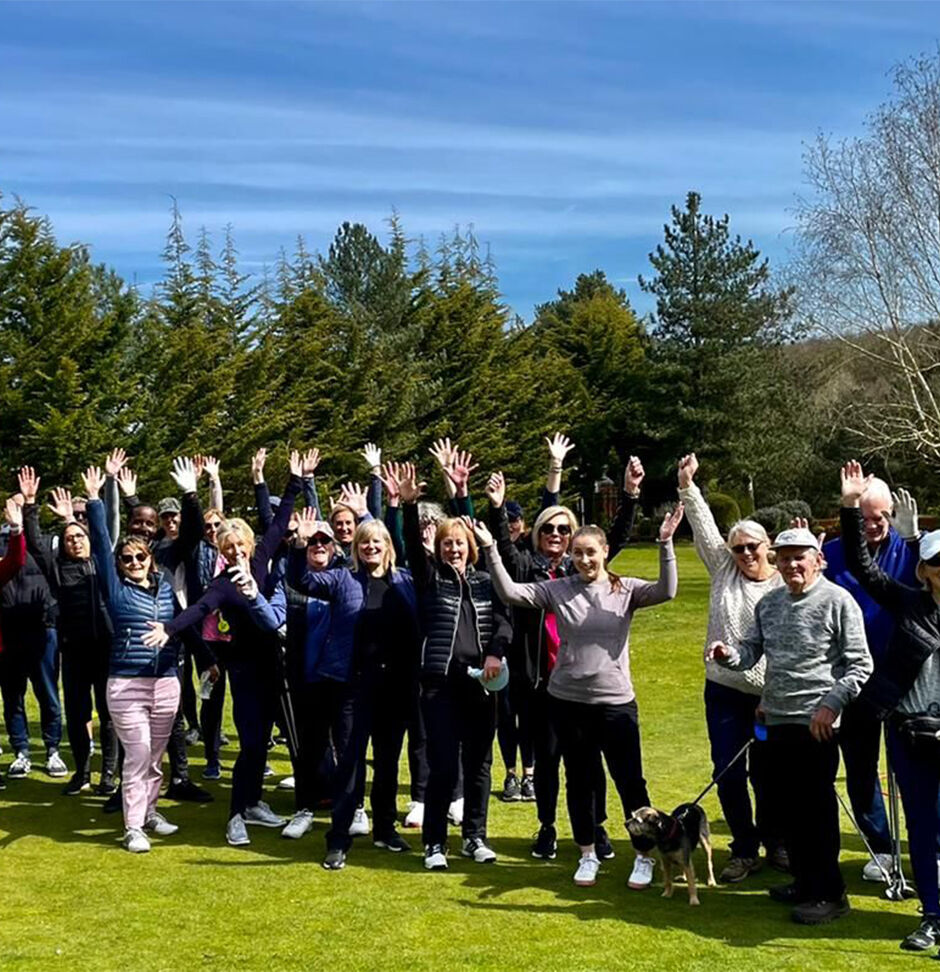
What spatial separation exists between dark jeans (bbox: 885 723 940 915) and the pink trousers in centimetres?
428

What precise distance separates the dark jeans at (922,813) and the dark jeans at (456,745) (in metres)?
2.32

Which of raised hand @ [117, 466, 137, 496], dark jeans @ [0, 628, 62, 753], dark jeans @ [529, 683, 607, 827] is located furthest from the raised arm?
dark jeans @ [0, 628, 62, 753]

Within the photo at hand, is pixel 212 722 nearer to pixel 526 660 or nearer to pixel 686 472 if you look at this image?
pixel 526 660

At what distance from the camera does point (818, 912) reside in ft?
19.0

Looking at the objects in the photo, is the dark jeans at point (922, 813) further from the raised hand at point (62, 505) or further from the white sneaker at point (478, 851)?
the raised hand at point (62, 505)

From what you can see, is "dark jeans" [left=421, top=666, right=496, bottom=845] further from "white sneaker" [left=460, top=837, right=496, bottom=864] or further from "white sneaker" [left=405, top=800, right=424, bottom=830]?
"white sneaker" [left=405, top=800, right=424, bottom=830]

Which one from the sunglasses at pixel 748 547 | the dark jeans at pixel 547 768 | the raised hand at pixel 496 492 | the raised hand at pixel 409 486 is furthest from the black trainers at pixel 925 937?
the raised hand at pixel 409 486

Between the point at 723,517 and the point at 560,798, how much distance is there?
2792 centimetres

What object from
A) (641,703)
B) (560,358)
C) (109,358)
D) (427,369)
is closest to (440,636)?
(641,703)

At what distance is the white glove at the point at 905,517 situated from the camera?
23.0 ft

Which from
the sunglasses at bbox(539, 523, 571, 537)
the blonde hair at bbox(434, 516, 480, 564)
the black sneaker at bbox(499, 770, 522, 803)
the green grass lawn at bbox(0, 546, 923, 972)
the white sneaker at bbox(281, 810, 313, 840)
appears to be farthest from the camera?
the black sneaker at bbox(499, 770, 522, 803)

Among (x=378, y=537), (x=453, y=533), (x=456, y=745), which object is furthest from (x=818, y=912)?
(x=378, y=537)

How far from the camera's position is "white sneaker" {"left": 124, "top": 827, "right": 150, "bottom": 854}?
7.17m

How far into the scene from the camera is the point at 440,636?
6750mm
